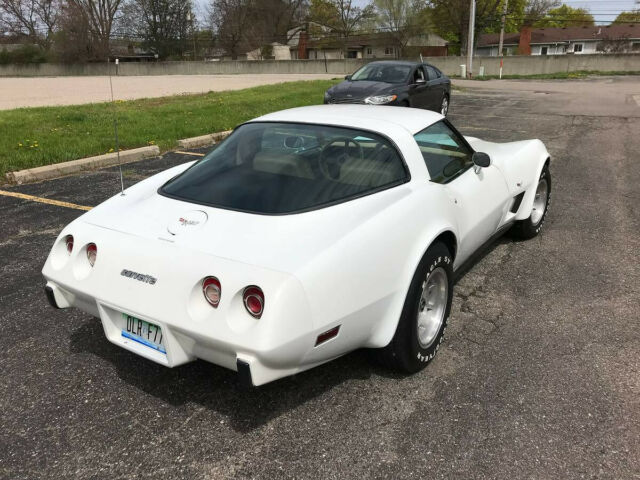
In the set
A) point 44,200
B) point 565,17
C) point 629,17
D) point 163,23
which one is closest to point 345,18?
point 163,23

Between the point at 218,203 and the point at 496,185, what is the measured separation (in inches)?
84.9

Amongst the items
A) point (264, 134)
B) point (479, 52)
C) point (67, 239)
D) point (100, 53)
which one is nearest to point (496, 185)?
point (264, 134)

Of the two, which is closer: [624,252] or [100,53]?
[624,252]

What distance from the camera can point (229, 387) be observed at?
266 centimetres

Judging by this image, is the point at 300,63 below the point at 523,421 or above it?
above

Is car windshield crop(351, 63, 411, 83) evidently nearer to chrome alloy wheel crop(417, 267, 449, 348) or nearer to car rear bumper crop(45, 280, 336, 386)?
chrome alloy wheel crop(417, 267, 449, 348)

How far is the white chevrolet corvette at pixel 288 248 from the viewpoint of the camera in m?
2.04

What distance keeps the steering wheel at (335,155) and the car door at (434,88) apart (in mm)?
10120

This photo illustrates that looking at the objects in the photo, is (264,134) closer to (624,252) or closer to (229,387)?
(229,387)

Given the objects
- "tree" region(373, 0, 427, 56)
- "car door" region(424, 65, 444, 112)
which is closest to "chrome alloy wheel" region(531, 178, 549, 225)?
"car door" region(424, 65, 444, 112)

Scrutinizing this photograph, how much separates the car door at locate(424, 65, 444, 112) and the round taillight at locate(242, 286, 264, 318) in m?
11.3

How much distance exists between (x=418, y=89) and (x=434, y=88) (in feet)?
3.43

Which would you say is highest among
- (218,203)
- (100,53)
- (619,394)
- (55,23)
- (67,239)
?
(55,23)

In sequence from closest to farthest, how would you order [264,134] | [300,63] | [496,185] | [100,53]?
1. [264,134]
2. [496,185]
3. [300,63]
4. [100,53]
